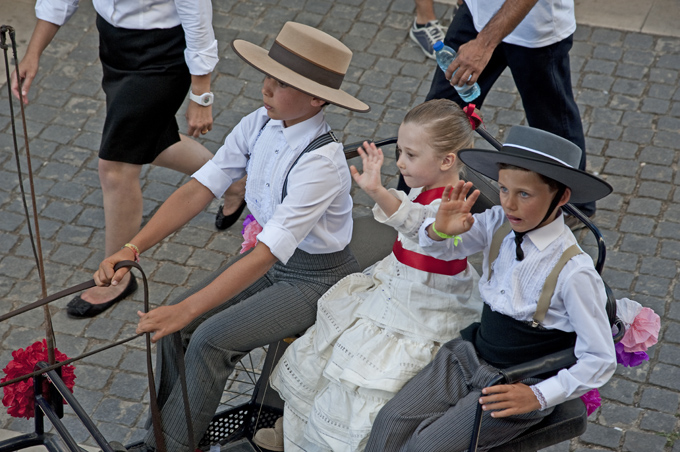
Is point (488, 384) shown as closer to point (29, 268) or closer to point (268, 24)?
point (29, 268)

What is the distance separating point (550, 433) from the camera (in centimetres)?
274

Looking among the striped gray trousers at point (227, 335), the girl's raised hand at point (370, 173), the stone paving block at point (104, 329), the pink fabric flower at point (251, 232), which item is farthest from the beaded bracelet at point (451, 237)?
the stone paving block at point (104, 329)

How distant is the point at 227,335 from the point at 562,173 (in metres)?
1.22

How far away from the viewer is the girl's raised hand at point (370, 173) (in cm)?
290

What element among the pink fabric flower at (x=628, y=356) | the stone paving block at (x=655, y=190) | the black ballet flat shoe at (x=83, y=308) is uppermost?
the pink fabric flower at (x=628, y=356)

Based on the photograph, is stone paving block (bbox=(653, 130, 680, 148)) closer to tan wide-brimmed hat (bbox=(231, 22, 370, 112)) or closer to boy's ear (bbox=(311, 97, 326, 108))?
tan wide-brimmed hat (bbox=(231, 22, 370, 112))

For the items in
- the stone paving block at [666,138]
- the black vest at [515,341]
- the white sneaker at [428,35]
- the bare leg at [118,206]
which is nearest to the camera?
the black vest at [515,341]

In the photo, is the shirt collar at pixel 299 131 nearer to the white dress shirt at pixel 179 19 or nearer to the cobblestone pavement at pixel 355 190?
the white dress shirt at pixel 179 19

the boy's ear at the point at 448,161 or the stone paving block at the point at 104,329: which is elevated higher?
the boy's ear at the point at 448,161

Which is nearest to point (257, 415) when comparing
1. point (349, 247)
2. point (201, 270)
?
point (349, 247)

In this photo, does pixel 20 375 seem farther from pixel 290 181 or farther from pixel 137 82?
pixel 137 82

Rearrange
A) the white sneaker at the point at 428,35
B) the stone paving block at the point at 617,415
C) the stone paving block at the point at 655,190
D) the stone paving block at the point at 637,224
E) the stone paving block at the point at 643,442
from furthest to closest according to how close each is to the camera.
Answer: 1. the white sneaker at the point at 428,35
2. the stone paving block at the point at 655,190
3. the stone paving block at the point at 637,224
4. the stone paving block at the point at 617,415
5. the stone paving block at the point at 643,442

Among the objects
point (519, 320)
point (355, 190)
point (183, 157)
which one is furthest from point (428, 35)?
point (519, 320)

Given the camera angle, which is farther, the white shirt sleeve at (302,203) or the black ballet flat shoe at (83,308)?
the black ballet flat shoe at (83,308)
